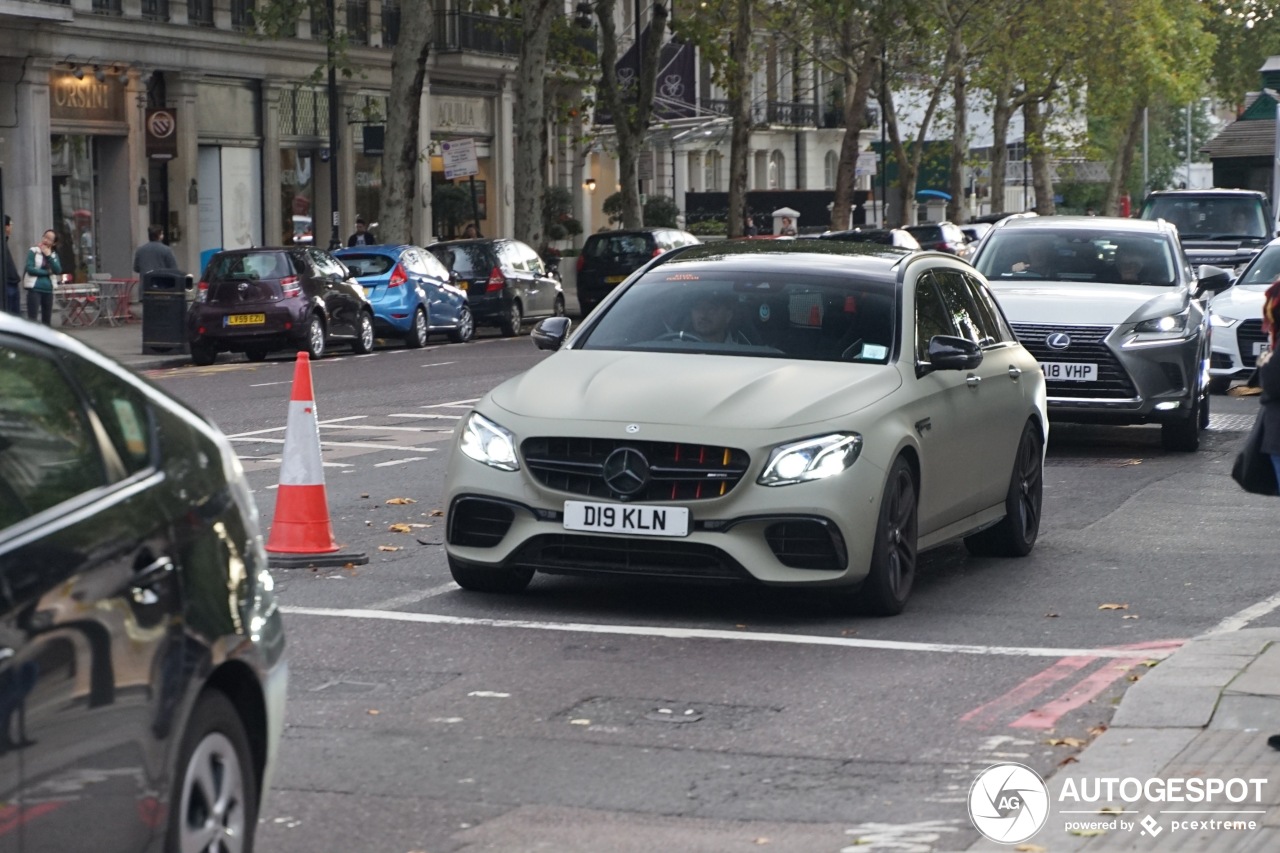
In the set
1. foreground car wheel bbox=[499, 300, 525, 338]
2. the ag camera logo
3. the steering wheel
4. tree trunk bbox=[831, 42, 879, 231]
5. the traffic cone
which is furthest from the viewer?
tree trunk bbox=[831, 42, 879, 231]

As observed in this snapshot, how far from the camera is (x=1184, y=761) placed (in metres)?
6.38

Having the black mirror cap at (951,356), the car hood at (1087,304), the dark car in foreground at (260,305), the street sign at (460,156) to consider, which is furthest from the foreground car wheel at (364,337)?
the black mirror cap at (951,356)

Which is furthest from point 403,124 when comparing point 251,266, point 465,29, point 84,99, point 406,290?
point 465,29

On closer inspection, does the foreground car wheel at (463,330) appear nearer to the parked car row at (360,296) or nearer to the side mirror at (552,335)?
the parked car row at (360,296)

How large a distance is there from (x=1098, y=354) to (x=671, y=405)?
835 centimetres

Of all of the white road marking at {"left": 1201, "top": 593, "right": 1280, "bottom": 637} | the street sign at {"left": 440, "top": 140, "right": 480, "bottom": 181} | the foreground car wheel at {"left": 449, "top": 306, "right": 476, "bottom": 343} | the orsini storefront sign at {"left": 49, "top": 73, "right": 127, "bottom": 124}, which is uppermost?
the orsini storefront sign at {"left": 49, "top": 73, "right": 127, "bottom": 124}

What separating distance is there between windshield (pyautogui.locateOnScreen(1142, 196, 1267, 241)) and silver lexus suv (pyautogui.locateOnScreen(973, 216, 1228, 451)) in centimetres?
1577

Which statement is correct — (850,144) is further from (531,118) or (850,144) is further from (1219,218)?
(1219,218)

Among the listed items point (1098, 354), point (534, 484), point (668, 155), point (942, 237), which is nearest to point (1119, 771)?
point (534, 484)

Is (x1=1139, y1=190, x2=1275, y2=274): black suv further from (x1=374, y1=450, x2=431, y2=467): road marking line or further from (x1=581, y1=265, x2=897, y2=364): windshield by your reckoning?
(x1=581, y1=265, x2=897, y2=364): windshield

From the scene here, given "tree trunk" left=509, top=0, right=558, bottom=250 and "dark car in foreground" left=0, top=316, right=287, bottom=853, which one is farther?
"tree trunk" left=509, top=0, right=558, bottom=250

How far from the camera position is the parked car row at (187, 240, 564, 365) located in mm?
29469

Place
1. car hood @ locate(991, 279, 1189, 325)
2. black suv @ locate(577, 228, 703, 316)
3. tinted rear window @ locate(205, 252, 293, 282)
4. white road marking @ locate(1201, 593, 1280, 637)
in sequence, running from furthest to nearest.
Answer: black suv @ locate(577, 228, 703, 316), tinted rear window @ locate(205, 252, 293, 282), car hood @ locate(991, 279, 1189, 325), white road marking @ locate(1201, 593, 1280, 637)

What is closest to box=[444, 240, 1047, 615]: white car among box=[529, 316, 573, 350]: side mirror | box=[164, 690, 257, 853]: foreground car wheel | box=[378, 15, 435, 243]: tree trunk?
box=[529, 316, 573, 350]: side mirror
